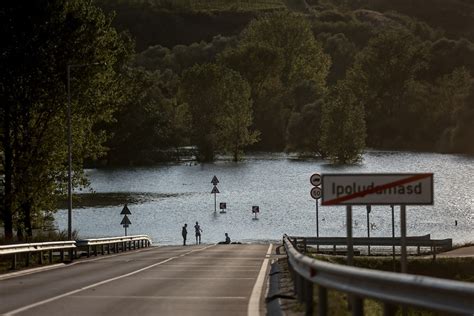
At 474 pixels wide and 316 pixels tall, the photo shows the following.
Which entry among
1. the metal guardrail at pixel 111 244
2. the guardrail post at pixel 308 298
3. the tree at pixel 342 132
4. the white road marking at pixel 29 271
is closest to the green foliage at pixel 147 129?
the tree at pixel 342 132

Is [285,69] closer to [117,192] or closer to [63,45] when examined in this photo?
[117,192]

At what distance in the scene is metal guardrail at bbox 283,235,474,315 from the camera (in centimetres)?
734

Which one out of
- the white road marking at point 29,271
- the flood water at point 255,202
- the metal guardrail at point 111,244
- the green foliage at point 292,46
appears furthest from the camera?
the green foliage at point 292,46

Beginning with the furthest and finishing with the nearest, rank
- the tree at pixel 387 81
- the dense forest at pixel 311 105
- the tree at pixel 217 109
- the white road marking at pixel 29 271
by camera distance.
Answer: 1. the tree at pixel 387 81
2. the tree at pixel 217 109
3. the dense forest at pixel 311 105
4. the white road marking at pixel 29 271

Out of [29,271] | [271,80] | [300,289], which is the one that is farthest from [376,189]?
[271,80]

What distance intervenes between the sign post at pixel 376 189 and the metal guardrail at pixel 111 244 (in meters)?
25.0

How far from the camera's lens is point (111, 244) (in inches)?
1802

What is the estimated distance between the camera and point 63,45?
48750 millimetres

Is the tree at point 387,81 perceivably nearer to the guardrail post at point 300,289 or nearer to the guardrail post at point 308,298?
the guardrail post at point 300,289

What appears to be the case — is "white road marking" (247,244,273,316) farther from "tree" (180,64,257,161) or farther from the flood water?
"tree" (180,64,257,161)

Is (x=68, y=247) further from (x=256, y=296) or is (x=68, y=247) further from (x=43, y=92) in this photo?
(x=256, y=296)

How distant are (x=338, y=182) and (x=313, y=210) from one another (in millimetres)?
83216

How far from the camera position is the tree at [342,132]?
151250mm

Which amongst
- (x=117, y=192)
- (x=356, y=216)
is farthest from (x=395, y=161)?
(x=356, y=216)
